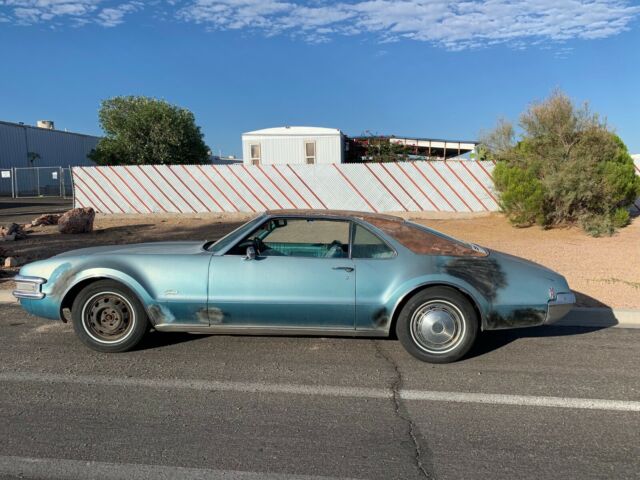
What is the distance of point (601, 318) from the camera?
240 inches

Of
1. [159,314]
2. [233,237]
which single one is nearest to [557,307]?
[233,237]

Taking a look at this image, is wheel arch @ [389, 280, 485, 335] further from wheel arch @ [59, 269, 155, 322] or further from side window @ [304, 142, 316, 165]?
side window @ [304, 142, 316, 165]

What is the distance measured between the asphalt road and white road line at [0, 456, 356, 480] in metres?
0.01

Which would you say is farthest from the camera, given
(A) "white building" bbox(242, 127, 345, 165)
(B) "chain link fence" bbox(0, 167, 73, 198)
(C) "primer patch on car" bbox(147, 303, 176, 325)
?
(B) "chain link fence" bbox(0, 167, 73, 198)

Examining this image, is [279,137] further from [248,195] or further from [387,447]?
[387,447]

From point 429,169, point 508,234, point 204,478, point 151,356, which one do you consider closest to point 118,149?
point 429,169

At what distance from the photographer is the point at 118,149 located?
33.0m

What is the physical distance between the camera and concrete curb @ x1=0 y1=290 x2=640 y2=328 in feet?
19.7

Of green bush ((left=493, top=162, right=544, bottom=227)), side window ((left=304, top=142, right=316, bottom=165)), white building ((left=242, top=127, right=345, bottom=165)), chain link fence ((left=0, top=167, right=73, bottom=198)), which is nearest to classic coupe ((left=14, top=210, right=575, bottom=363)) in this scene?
green bush ((left=493, top=162, right=544, bottom=227))

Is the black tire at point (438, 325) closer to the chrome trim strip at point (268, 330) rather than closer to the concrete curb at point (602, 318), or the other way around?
the chrome trim strip at point (268, 330)

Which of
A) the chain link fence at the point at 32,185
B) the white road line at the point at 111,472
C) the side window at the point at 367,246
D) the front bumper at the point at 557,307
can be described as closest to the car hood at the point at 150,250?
the side window at the point at 367,246

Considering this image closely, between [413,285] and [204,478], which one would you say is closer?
[204,478]

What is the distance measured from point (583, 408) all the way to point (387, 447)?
1617 millimetres

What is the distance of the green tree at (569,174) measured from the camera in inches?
504
